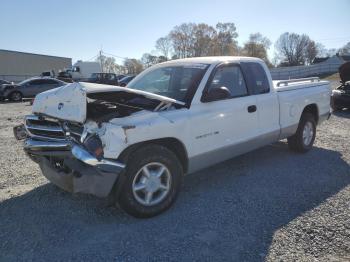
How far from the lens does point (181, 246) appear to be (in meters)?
3.33

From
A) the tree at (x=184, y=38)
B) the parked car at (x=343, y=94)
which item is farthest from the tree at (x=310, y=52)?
the parked car at (x=343, y=94)

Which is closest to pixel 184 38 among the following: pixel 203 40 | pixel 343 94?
pixel 203 40

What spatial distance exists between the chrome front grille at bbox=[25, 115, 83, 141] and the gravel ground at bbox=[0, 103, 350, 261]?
0.93 m

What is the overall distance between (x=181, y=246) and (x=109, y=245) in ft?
2.35

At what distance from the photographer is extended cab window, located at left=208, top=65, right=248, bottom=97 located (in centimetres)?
474

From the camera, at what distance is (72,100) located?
3.68 metres

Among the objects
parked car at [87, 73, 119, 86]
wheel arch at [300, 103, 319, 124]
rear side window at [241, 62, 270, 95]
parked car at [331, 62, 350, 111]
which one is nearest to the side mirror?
rear side window at [241, 62, 270, 95]

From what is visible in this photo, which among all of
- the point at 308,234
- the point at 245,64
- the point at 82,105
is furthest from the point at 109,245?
the point at 245,64

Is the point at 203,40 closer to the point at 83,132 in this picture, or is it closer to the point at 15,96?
the point at 15,96

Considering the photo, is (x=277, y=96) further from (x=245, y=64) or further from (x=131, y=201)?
(x=131, y=201)

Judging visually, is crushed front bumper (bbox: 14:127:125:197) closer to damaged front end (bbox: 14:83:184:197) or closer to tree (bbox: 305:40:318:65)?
damaged front end (bbox: 14:83:184:197)

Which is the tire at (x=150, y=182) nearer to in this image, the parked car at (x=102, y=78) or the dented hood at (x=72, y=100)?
the dented hood at (x=72, y=100)

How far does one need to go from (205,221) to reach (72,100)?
199 cm

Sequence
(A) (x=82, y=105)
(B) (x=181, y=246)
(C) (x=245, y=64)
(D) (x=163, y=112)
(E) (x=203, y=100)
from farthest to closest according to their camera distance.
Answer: (C) (x=245, y=64) → (E) (x=203, y=100) → (D) (x=163, y=112) → (A) (x=82, y=105) → (B) (x=181, y=246)
